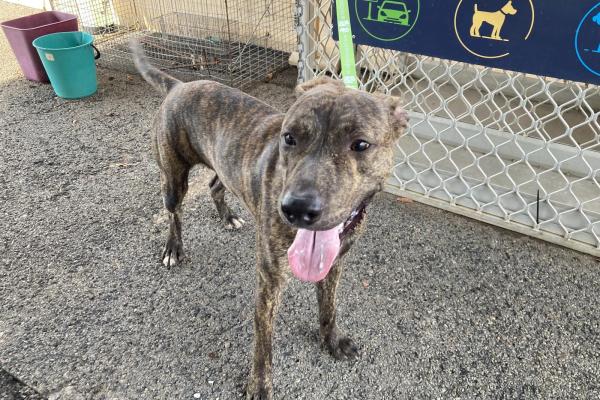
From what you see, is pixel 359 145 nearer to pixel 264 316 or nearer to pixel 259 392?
pixel 264 316

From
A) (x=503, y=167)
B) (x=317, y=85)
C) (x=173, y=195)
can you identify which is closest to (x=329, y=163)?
(x=317, y=85)

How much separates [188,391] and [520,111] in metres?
4.42

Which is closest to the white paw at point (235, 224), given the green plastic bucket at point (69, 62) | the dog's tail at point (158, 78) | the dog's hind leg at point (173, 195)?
the dog's hind leg at point (173, 195)

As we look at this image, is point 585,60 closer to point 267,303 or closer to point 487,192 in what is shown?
point 487,192

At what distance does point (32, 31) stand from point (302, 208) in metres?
5.16

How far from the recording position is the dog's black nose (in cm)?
160

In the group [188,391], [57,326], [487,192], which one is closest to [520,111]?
[487,192]

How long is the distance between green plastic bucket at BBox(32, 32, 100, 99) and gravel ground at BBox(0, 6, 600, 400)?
5.19 feet

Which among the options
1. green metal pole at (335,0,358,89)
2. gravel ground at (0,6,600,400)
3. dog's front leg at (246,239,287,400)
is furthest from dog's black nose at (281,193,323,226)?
gravel ground at (0,6,600,400)

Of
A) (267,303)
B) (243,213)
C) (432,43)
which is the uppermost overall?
(432,43)

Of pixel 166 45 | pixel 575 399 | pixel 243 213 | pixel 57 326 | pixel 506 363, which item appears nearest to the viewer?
pixel 575 399

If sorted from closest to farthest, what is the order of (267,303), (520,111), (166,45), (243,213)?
(267,303)
(243,213)
(520,111)
(166,45)

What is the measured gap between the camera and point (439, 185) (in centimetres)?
370

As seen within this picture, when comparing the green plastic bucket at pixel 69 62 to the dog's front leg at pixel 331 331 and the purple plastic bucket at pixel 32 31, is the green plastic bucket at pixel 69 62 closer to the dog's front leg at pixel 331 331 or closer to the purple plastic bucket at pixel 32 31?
the purple plastic bucket at pixel 32 31
